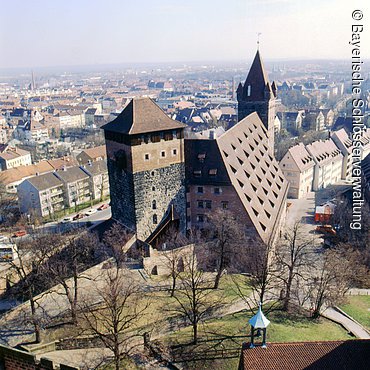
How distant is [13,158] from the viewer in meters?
94.3

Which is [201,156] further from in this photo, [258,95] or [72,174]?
[72,174]

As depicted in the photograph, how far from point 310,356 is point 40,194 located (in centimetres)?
5674

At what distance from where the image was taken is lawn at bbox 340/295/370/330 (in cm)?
3417

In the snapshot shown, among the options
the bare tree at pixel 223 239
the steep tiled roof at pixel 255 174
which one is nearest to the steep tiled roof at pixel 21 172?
the steep tiled roof at pixel 255 174

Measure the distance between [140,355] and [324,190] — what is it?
201 ft

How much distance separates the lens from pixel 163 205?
4391 centimetres

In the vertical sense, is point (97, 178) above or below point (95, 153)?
below

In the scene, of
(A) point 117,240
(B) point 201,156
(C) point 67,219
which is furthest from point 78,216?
(B) point 201,156

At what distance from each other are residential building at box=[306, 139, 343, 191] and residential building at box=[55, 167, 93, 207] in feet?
142

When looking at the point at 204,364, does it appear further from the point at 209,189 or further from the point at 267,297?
the point at 209,189

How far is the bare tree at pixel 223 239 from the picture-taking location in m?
37.7

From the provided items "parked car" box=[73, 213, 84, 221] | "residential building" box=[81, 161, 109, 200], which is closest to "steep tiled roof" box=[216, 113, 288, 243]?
"parked car" box=[73, 213, 84, 221]

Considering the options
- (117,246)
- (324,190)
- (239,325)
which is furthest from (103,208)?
(239,325)

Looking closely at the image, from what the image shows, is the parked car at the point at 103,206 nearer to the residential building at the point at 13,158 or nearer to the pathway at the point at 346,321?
the residential building at the point at 13,158
